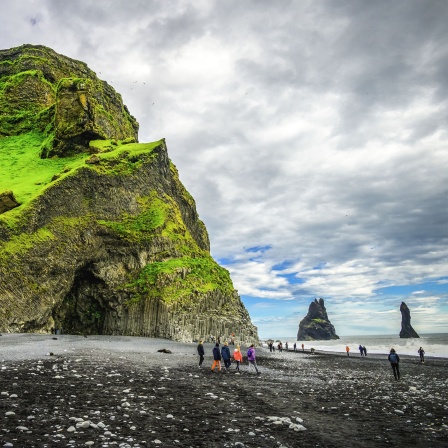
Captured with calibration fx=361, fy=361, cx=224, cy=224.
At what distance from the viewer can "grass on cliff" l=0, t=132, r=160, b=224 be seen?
6469 cm

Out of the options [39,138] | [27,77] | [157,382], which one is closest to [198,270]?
[157,382]

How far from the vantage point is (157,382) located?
1961 cm

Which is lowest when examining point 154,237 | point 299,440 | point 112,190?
point 299,440

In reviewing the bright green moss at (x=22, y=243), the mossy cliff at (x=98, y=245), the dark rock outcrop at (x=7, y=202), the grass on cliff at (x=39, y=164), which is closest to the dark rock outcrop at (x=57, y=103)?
the mossy cliff at (x=98, y=245)

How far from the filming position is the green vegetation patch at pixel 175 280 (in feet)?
183

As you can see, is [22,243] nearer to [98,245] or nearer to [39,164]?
[98,245]

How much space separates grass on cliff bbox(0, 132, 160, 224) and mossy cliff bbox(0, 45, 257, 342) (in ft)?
0.87

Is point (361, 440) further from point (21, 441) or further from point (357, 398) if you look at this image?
point (21, 441)

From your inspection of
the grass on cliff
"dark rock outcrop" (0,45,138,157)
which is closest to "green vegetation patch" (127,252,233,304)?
the grass on cliff

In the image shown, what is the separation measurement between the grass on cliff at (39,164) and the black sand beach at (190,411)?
44.6m

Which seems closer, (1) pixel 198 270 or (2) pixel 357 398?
(2) pixel 357 398

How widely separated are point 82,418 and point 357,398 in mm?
14475

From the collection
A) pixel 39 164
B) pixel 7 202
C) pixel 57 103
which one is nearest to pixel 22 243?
pixel 7 202

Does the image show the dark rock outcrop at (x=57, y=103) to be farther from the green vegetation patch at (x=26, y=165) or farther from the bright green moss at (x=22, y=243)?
the bright green moss at (x=22, y=243)
